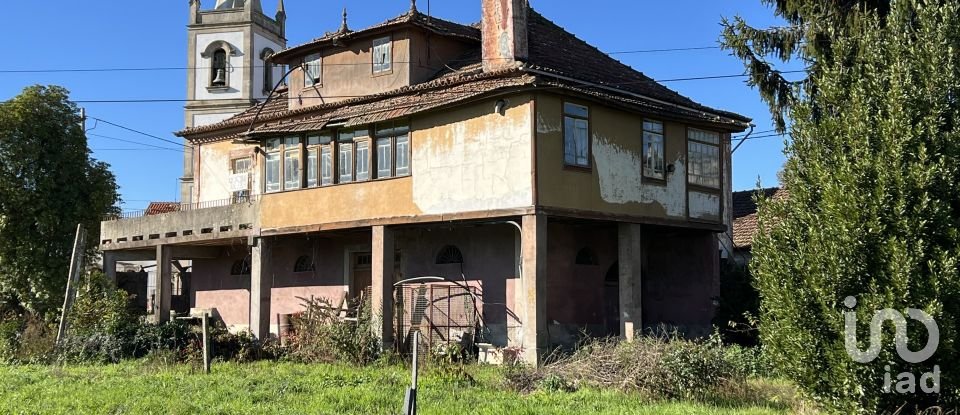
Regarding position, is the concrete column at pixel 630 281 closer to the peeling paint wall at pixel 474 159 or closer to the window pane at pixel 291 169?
the peeling paint wall at pixel 474 159

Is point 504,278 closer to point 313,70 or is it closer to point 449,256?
point 449,256

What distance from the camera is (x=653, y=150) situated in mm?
19547

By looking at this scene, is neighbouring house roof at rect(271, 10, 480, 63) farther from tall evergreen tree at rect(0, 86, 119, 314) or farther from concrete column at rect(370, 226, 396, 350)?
tall evergreen tree at rect(0, 86, 119, 314)

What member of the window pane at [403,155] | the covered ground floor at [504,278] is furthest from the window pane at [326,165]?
the window pane at [403,155]

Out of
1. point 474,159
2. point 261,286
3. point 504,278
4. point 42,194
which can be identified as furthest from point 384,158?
point 42,194

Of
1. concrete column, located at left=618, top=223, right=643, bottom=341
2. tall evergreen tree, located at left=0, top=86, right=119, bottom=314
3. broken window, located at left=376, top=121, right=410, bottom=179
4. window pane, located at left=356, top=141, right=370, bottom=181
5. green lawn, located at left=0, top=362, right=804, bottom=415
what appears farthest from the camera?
tall evergreen tree, located at left=0, top=86, right=119, bottom=314

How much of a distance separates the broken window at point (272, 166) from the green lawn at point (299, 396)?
6.07m

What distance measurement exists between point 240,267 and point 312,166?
260 inches

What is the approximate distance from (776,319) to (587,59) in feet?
39.2

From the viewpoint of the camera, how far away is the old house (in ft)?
58.1

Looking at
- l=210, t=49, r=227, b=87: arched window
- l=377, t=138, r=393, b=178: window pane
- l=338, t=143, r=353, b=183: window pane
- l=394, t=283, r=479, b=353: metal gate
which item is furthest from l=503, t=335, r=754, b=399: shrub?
l=210, t=49, r=227, b=87: arched window

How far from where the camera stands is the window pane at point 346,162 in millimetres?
20625

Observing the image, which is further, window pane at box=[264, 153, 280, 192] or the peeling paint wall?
window pane at box=[264, 153, 280, 192]

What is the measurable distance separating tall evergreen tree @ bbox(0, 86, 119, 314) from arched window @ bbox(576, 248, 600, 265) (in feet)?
56.9
